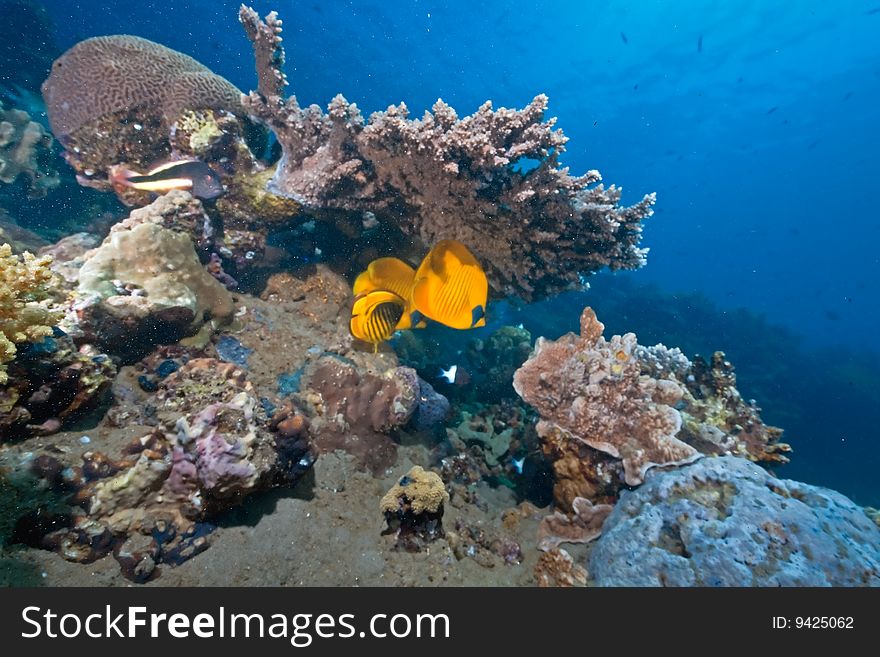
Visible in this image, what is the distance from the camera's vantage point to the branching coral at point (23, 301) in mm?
2299

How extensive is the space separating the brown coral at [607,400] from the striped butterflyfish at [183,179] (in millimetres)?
4132

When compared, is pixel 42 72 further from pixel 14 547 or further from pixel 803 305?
pixel 803 305

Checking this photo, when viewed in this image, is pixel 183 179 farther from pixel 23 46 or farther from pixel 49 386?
pixel 23 46

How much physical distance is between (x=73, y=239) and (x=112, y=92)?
2.11m

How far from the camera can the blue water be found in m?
19.8

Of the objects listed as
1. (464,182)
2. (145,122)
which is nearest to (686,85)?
(464,182)

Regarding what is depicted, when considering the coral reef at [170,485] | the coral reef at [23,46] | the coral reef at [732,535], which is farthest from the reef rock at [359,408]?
the coral reef at [23,46]

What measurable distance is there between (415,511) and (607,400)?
6.78 ft

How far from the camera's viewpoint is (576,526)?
3381 millimetres

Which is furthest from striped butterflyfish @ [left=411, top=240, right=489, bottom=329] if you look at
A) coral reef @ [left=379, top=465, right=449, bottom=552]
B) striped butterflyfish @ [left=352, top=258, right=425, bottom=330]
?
coral reef @ [left=379, top=465, right=449, bottom=552]

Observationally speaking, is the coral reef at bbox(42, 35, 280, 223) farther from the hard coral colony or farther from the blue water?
the blue water

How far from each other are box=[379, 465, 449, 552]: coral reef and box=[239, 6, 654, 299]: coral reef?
2.38m

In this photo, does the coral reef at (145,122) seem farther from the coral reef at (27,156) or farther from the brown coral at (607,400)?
the coral reef at (27,156)
